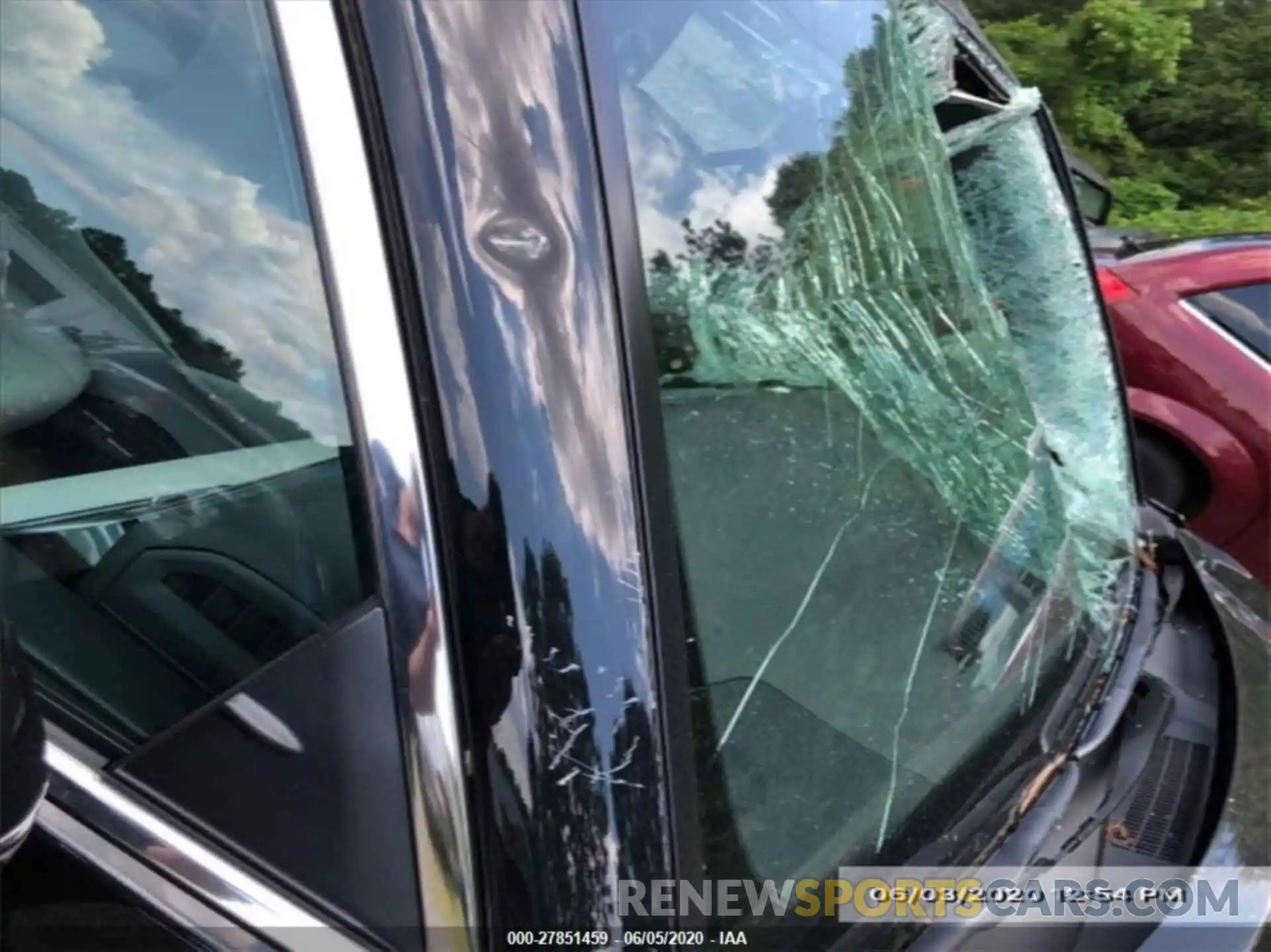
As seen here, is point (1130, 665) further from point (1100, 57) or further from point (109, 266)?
point (1100, 57)

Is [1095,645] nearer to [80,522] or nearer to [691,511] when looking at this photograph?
[691,511]

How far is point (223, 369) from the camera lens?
114 centimetres

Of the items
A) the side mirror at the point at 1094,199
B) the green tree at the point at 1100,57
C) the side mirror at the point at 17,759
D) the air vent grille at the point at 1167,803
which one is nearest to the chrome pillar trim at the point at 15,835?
the side mirror at the point at 17,759

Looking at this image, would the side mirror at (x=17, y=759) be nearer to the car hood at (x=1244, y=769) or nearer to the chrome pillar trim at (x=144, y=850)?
the chrome pillar trim at (x=144, y=850)

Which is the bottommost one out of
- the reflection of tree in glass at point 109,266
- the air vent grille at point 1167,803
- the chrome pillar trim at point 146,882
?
the air vent grille at point 1167,803

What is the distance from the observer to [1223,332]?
450 centimetres

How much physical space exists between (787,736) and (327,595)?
1.60 ft

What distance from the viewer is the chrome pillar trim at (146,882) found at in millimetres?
947

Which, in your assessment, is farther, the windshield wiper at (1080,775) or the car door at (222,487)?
the windshield wiper at (1080,775)

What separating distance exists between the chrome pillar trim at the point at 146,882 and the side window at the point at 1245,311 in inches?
169

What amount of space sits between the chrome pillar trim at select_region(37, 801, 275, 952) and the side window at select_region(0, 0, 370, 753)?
10 cm

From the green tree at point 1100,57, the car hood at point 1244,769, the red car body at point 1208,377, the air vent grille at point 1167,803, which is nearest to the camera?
the car hood at point 1244,769

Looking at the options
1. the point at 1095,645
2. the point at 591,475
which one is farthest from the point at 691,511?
the point at 1095,645

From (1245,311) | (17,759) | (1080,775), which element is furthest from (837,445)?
(1245,311)
